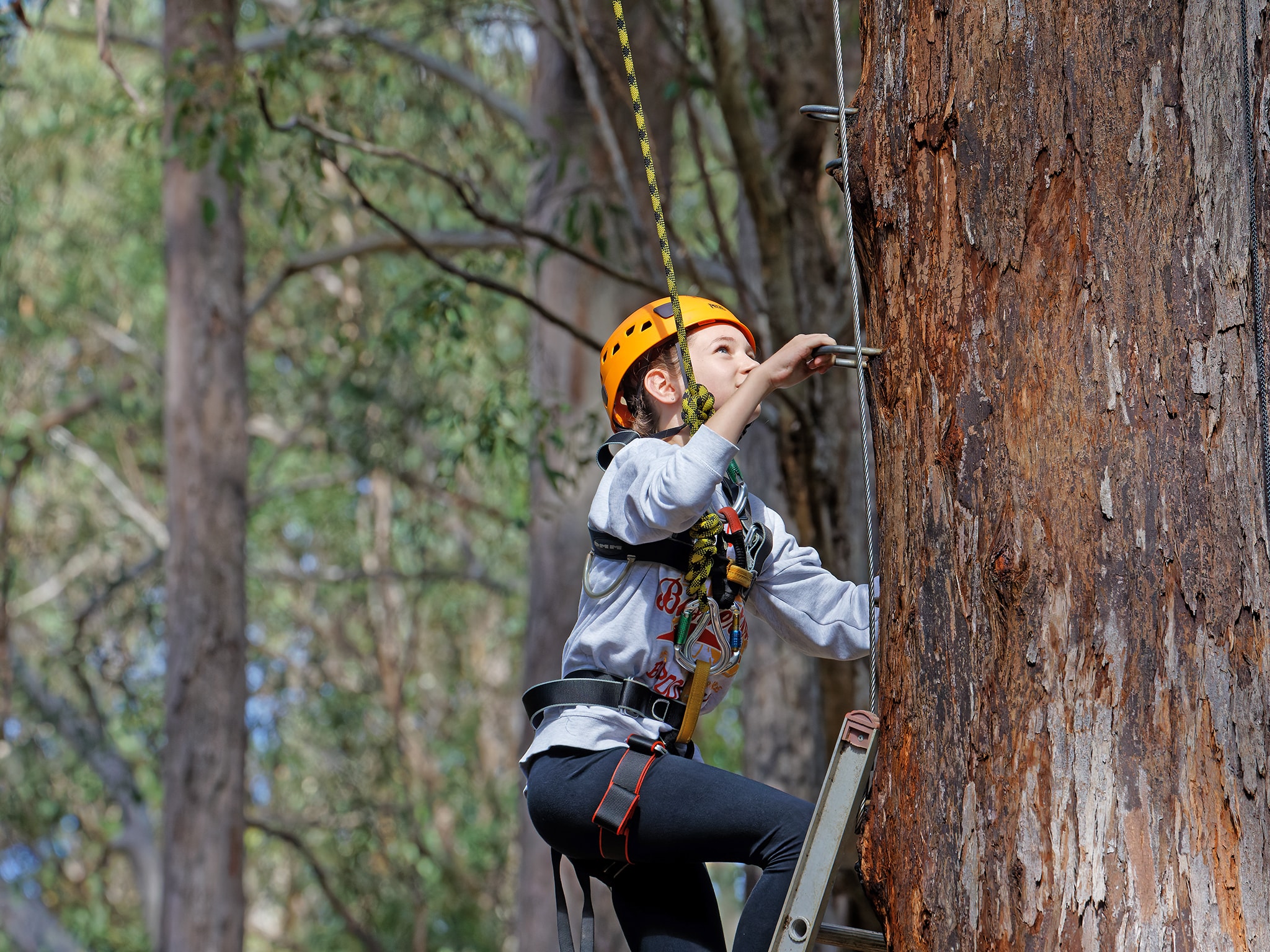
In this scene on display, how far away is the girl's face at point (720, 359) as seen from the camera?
84.4 inches

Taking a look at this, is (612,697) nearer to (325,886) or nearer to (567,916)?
(567,916)

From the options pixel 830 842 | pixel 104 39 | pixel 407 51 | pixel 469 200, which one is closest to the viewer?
pixel 830 842

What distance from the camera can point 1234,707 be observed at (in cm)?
134

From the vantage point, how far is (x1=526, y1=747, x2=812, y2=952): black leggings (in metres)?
1.90

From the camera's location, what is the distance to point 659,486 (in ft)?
6.20

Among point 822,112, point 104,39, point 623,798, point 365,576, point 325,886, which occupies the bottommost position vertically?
point 325,886

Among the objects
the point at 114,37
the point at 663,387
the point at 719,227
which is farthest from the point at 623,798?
the point at 114,37

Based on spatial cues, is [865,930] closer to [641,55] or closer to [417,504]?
[641,55]

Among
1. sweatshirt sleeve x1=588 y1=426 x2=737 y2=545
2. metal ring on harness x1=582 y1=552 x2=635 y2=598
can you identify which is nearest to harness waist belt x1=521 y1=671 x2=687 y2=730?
metal ring on harness x1=582 y1=552 x2=635 y2=598

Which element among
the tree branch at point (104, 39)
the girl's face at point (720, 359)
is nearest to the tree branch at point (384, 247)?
the tree branch at point (104, 39)

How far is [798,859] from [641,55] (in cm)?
519

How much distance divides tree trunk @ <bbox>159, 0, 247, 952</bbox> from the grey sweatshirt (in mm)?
4767

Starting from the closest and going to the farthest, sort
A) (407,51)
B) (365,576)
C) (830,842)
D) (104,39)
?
(830,842)
(104,39)
(407,51)
(365,576)

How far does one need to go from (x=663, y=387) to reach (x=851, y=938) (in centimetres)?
92
